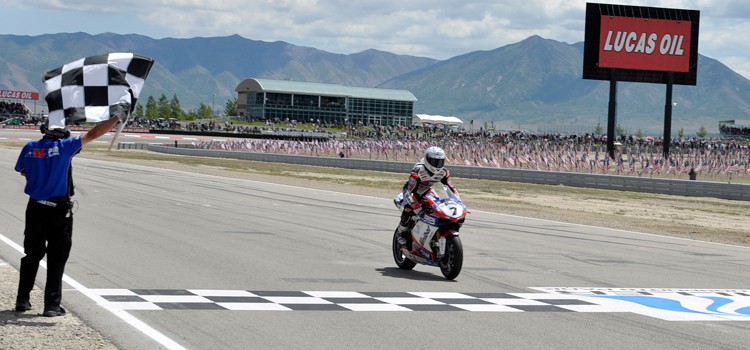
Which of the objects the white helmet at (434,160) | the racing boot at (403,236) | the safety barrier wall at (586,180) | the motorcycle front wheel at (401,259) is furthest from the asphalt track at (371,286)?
the safety barrier wall at (586,180)

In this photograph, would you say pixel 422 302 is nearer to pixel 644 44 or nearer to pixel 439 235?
pixel 439 235

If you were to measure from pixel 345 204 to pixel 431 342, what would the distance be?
59.4ft

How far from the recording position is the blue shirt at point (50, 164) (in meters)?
8.51

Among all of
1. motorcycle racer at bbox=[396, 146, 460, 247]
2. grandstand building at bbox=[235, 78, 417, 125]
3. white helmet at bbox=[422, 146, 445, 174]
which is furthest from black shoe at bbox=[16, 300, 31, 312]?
grandstand building at bbox=[235, 78, 417, 125]

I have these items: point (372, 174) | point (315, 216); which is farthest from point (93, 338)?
point (372, 174)

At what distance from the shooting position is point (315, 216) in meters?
21.1

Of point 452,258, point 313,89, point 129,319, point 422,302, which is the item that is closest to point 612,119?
point 452,258

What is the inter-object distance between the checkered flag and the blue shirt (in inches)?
9.3

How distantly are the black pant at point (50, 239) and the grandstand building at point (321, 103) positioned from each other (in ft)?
482

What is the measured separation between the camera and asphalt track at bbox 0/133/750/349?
8.36m

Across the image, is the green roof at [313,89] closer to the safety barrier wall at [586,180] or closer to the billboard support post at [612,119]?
the safety barrier wall at [586,180]

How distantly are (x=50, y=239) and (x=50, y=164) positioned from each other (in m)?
0.64

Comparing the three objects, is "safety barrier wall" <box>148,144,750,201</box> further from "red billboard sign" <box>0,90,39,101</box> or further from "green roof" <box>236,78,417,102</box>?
"green roof" <box>236,78,417,102</box>

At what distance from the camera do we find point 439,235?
1205 cm
